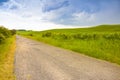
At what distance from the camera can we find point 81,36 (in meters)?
37.5

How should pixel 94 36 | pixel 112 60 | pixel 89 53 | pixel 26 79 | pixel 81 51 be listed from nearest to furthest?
pixel 26 79, pixel 112 60, pixel 89 53, pixel 81 51, pixel 94 36

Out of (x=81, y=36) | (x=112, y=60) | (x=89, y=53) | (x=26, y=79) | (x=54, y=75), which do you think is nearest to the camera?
(x=26, y=79)

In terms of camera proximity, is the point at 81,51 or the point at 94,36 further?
the point at 94,36

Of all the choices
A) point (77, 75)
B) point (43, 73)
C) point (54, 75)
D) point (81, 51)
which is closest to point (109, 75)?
point (77, 75)

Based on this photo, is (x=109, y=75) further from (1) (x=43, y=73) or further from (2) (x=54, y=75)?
(1) (x=43, y=73)

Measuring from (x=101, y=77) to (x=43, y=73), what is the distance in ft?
10.3

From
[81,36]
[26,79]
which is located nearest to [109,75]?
[26,79]

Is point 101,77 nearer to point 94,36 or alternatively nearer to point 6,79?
point 6,79

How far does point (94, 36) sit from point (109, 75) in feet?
80.3

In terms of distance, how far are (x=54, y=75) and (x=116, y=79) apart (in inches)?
124

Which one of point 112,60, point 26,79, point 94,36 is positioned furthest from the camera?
point 94,36

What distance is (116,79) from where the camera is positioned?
30.8 ft

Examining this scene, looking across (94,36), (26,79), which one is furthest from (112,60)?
(94,36)

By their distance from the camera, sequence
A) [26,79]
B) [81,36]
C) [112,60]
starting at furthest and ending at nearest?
[81,36]
[112,60]
[26,79]
